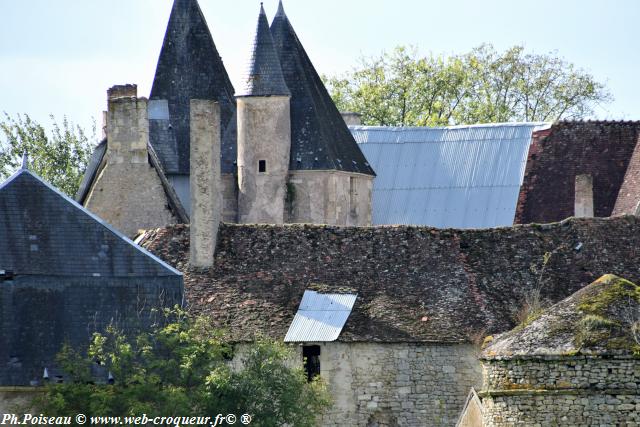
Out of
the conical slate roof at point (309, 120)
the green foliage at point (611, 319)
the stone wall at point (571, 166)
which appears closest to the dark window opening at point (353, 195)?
the conical slate roof at point (309, 120)

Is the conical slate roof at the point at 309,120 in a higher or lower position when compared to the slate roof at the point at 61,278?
higher

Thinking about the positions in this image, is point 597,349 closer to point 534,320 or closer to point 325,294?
point 534,320

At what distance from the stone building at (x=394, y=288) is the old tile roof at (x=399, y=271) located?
0.07ft

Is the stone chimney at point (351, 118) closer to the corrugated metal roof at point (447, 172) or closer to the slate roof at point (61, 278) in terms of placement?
the corrugated metal roof at point (447, 172)

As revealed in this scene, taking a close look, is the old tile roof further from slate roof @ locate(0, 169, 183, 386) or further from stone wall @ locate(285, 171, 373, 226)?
stone wall @ locate(285, 171, 373, 226)

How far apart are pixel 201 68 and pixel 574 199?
9960 mm

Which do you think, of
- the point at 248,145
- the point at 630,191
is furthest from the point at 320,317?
the point at 630,191

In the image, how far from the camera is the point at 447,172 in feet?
183

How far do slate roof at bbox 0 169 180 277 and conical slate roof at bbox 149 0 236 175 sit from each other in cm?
1644

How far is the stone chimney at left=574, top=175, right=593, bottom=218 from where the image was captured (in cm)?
5112

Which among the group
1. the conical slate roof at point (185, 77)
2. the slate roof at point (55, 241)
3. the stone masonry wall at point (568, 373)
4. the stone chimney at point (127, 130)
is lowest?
the stone masonry wall at point (568, 373)

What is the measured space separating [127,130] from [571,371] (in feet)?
73.7

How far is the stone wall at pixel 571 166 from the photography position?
5247 cm

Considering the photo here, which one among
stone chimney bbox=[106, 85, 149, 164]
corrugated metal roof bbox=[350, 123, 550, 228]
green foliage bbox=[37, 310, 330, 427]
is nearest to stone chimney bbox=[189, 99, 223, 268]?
stone chimney bbox=[106, 85, 149, 164]
